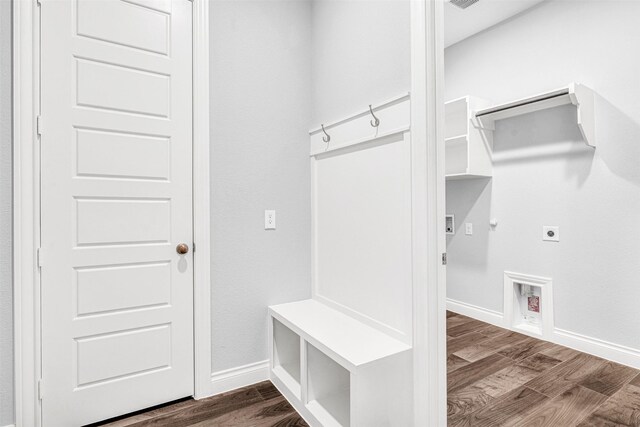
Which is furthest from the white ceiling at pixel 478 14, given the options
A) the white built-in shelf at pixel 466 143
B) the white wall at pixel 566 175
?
the white built-in shelf at pixel 466 143

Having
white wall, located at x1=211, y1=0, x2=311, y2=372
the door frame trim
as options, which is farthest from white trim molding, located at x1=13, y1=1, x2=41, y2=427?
white wall, located at x1=211, y1=0, x2=311, y2=372

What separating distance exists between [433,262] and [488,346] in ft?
5.56

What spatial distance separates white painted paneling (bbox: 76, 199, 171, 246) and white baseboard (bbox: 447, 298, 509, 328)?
2.90 meters

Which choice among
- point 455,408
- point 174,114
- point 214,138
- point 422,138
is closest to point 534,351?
point 455,408

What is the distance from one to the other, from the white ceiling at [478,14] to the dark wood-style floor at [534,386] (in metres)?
2.79

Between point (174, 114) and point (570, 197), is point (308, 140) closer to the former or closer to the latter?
point (174, 114)

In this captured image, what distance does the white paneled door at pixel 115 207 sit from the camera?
158 centimetres

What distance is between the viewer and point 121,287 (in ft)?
5.60

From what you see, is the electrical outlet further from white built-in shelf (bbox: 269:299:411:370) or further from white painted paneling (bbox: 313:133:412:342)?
white built-in shelf (bbox: 269:299:411:370)

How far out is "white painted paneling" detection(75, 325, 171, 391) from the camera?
5.39 ft

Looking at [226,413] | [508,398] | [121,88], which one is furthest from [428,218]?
[121,88]

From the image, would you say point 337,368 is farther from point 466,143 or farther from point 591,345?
point 466,143

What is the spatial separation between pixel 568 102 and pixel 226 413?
3145mm
